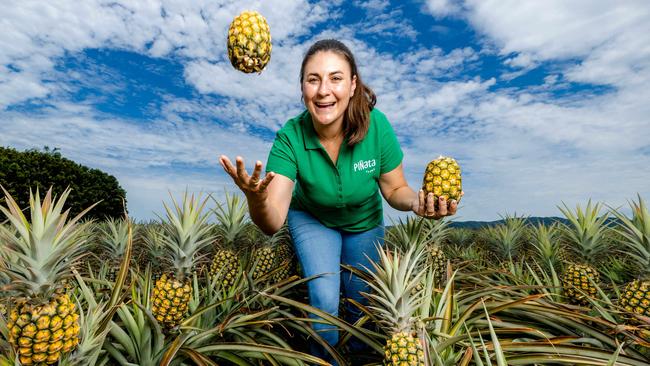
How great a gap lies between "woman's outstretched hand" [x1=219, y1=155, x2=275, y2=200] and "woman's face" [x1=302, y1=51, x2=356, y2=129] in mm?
1065

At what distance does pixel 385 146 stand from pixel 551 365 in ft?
7.03

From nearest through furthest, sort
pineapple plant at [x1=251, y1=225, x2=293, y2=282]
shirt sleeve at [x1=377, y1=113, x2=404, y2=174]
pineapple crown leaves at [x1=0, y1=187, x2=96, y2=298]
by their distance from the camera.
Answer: pineapple crown leaves at [x1=0, y1=187, x2=96, y2=298] < shirt sleeve at [x1=377, y1=113, x2=404, y2=174] < pineapple plant at [x1=251, y1=225, x2=293, y2=282]

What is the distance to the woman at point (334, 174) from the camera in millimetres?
3361

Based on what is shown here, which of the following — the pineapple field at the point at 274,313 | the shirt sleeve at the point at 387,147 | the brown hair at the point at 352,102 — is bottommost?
the pineapple field at the point at 274,313

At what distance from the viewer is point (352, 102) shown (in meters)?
3.68

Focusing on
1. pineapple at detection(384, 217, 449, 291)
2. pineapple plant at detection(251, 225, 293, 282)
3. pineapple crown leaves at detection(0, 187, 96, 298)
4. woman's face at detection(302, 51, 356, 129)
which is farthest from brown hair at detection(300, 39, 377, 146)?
pineapple crown leaves at detection(0, 187, 96, 298)

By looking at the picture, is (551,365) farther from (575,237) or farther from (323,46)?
(323,46)

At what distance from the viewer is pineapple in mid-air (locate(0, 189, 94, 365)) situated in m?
2.06

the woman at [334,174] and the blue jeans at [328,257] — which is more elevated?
the woman at [334,174]

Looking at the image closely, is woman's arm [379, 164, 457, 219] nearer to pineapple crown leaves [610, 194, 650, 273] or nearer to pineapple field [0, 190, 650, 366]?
pineapple field [0, 190, 650, 366]

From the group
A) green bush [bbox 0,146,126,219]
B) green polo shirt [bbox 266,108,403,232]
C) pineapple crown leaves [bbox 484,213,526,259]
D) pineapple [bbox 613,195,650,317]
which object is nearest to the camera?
pineapple [bbox 613,195,650,317]

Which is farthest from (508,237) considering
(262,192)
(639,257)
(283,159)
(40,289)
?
(40,289)

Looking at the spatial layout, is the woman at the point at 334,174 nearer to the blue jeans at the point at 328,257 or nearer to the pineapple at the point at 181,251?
the blue jeans at the point at 328,257

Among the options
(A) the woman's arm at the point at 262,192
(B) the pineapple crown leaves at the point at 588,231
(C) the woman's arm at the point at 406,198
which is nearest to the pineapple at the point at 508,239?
(B) the pineapple crown leaves at the point at 588,231
